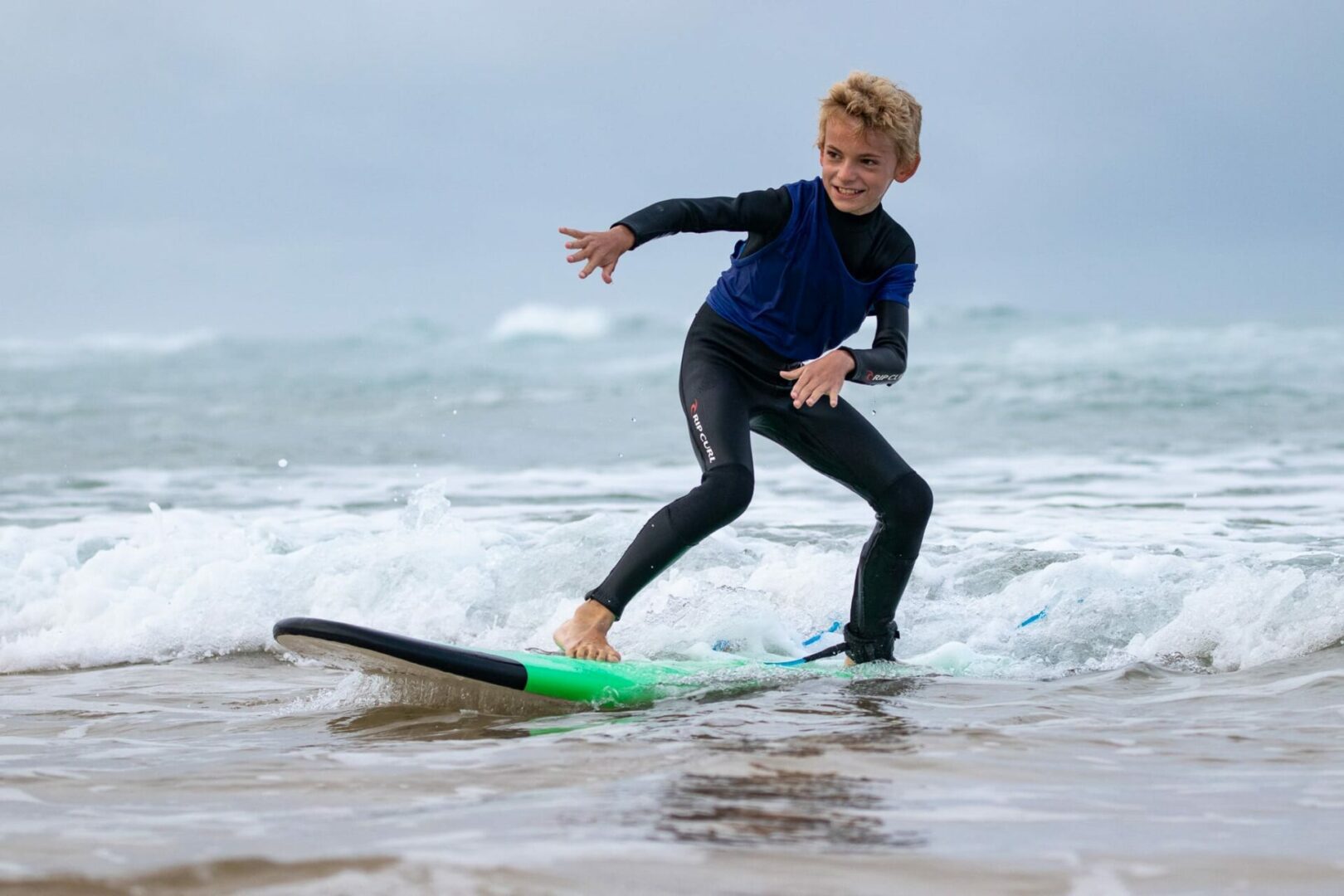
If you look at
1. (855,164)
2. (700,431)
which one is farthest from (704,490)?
(855,164)

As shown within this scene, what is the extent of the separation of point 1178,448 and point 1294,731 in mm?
10450

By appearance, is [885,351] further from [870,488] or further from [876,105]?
[876,105]

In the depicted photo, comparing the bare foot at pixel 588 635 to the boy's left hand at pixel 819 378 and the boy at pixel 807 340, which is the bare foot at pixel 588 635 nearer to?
the boy at pixel 807 340

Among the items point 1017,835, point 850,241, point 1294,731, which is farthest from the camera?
point 850,241

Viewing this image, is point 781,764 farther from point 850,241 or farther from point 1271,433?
point 1271,433

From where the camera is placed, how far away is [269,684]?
4656 mm

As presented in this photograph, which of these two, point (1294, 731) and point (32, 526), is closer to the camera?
point (1294, 731)

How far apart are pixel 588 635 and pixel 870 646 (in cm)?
110

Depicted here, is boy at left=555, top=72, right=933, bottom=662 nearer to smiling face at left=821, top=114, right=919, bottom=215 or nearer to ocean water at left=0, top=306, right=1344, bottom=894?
smiling face at left=821, top=114, right=919, bottom=215

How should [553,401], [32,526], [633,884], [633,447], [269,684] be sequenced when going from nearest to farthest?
[633,884] → [269,684] → [32,526] → [633,447] → [553,401]

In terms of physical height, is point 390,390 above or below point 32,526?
above

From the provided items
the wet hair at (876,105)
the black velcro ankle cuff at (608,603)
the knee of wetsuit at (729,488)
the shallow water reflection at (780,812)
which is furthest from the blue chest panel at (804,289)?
the shallow water reflection at (780,812)

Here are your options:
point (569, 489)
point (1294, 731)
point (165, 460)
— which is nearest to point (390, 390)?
point (165, 460)

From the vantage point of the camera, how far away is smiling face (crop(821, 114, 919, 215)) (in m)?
4.00
